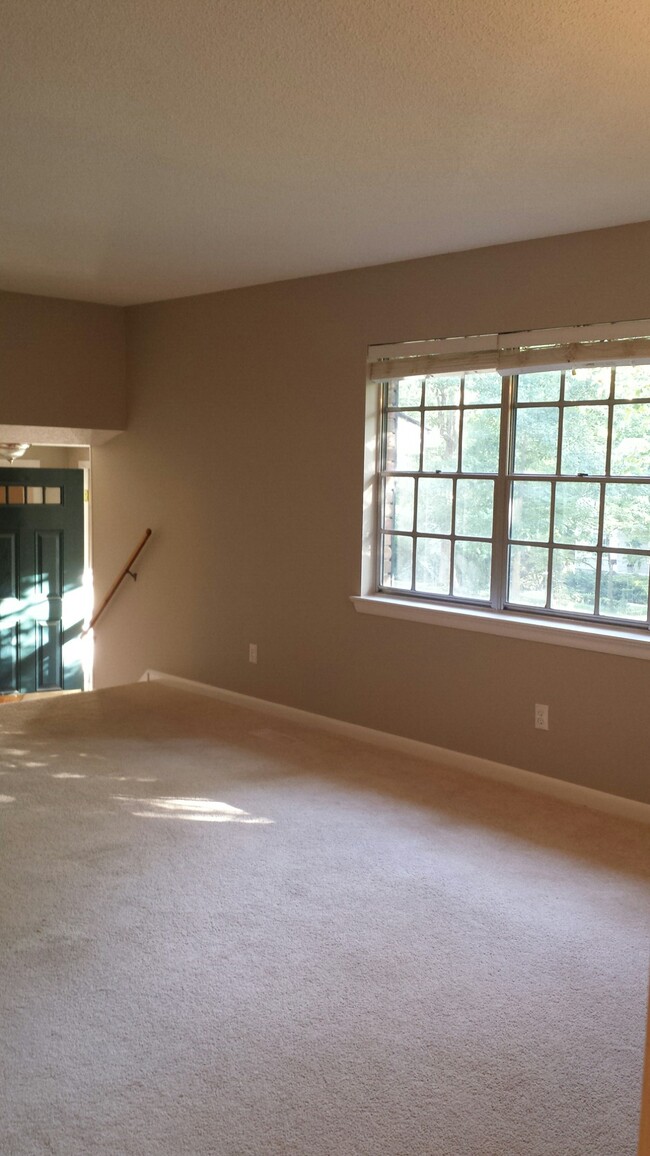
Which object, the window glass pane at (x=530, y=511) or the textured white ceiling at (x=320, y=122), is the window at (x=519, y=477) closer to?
the window glass pane at (x=530, y=511)

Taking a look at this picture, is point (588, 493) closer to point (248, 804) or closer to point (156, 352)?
point (248, 804)

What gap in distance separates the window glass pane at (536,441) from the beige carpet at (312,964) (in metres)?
1.48

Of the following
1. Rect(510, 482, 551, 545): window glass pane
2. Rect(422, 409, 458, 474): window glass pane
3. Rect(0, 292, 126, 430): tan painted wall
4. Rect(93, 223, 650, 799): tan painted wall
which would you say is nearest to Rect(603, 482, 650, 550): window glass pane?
Rect(510, 482, 551, 545): window glass pane

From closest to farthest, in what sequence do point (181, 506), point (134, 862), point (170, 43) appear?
1. point (170, 43)
2. point (134, 862)
3. point (181, 506)

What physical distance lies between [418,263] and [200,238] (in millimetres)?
1070

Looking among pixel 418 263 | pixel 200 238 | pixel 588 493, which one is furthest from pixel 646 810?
pixel 200 238

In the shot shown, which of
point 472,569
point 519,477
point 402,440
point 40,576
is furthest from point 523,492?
point 40,576

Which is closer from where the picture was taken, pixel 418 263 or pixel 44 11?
pixel 44 11

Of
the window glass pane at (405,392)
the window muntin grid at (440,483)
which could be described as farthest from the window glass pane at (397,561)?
the window glass pane at (405,392)

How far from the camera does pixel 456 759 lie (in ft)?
14.9

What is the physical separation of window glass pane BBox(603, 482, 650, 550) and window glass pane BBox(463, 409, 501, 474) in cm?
63

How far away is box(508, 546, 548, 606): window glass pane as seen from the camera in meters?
4.29

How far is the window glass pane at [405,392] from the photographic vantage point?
15.5 ft

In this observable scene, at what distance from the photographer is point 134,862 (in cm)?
338
